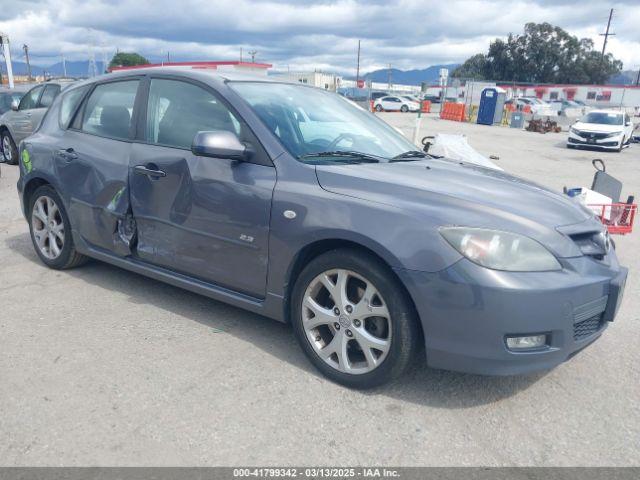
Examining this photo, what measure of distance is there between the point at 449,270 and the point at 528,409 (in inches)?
37.0

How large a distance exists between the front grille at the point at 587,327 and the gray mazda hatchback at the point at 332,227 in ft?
0.03

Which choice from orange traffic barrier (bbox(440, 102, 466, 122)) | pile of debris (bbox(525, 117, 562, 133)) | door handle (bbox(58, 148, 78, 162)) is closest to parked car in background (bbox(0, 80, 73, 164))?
door handle (bbox(58, 148, 78, 162))

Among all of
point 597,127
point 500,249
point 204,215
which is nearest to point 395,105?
point 597,127

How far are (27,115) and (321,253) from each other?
33.6ft

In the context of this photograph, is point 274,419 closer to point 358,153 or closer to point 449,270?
point 449,270

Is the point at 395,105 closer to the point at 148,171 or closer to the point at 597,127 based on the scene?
the point at 597,127

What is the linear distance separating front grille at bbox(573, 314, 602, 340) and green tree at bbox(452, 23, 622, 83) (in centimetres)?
8282

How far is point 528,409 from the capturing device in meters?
2.81

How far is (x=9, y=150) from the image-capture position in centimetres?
1159

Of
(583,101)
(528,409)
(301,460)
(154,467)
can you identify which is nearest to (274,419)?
(301,460)

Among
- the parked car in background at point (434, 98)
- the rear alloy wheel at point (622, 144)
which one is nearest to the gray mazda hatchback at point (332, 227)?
the rear alloy wheel at point (622, 144)

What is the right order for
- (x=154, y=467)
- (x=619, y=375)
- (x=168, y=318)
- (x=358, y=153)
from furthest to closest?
(x=168, y=318) → (x=358, y=153) → (x=619, y=375) → (x=154, y=467)

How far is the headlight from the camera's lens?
2514mm

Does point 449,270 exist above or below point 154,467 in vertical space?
above
